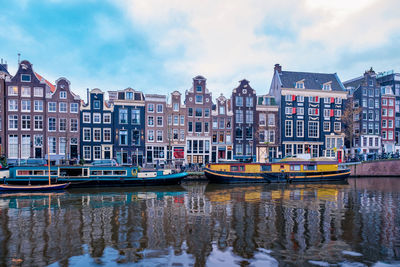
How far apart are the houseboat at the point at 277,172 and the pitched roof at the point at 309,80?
22.0 m

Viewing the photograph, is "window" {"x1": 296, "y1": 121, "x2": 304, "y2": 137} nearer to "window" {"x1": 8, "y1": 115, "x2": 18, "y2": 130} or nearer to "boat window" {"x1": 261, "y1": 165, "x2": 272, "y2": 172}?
"boat window" {"x1": 261, "y1": 165, "x2": 272, "y2": 172}

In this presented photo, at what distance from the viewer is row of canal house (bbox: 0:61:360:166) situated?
4938 cm

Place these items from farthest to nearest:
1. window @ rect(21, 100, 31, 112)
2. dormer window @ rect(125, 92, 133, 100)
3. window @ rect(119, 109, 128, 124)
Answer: dormer window @ rect(125, 92, 133, 100) < window @ rect(119, 109, 128, 124) < window @ rect(21, 100, 31, 112)

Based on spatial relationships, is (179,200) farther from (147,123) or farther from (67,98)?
(67,98)

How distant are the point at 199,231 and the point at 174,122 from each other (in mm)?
38620

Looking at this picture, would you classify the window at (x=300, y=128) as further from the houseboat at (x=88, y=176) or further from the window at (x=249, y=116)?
the houseboat at (x=88, y=176)

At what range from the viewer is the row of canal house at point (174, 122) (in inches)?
1944

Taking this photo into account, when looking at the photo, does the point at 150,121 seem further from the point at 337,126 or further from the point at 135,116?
the point at 337,126

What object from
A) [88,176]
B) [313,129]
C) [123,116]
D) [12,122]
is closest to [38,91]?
[12,122]

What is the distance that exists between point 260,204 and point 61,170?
2791cm

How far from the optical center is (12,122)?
1922 inches

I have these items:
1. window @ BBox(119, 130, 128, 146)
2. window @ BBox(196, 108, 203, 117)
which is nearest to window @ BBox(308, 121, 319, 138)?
window @ BBox(196, 108, 203, 117)

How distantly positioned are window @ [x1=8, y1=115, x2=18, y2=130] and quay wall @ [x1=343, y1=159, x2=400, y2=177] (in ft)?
211

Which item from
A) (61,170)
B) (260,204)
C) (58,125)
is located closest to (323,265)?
(260,204)
